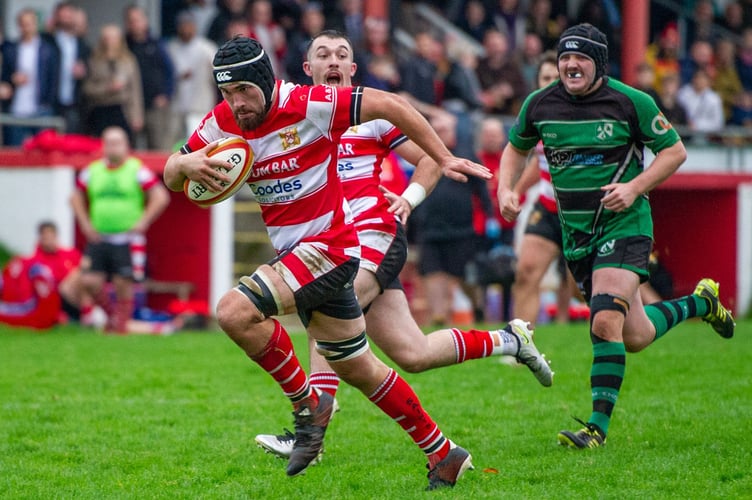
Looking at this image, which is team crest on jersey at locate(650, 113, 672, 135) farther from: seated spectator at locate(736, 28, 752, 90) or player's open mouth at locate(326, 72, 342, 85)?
seated spectator at locate(736, 28, 752, 90)

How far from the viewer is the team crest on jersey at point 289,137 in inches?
230

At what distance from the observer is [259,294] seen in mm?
5816

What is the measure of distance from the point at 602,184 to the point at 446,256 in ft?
23.3

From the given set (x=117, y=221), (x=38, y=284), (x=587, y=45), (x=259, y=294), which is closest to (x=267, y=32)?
(x=117, y=221)

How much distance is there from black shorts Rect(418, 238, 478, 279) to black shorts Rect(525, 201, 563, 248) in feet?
14.7

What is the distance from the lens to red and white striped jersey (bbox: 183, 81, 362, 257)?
582 cm

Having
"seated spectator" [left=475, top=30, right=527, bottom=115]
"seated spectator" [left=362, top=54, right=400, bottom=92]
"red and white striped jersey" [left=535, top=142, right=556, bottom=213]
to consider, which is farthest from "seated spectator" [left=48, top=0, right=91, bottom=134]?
"red and white striped jersey" [left=535, top=142, right=556, bottom=213]

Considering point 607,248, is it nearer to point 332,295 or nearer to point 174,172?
point 332,295

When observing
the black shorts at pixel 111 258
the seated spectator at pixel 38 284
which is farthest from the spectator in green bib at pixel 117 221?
the seated spectator at pixel 38 284

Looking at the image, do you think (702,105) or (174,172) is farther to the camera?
(702,105)

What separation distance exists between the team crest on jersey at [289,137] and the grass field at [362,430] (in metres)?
1.60

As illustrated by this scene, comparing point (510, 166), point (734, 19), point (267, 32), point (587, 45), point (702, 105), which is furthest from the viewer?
point (734, 19)

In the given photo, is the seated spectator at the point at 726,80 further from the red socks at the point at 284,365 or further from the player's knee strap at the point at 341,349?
the player's knee strap at the point at 341,349

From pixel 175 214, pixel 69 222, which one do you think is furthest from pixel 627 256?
pixel 175 214
